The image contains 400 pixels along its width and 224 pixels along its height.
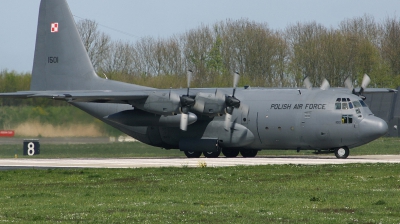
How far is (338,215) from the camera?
14.7m

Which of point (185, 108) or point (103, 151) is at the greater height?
point (185, 108)

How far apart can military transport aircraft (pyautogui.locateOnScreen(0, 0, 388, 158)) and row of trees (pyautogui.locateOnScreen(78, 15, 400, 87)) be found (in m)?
21.2

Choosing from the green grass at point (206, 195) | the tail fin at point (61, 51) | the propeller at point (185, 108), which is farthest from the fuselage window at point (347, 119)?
the tail fin at point (61, 51)

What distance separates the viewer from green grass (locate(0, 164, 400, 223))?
14.5 meters

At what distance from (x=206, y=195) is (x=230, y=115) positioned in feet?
50.5

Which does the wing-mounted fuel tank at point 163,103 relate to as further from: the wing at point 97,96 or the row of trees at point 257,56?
the row of trees at point 257,56

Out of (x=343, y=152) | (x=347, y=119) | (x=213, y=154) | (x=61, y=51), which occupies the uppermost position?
(x=61, y=51)

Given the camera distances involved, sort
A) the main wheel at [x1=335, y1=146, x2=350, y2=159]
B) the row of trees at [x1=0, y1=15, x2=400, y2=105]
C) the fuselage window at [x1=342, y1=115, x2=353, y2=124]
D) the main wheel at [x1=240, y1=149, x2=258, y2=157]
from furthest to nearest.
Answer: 1. the row of trees at [x1=0, y1=15, x2=400, y2=105]
2. the main wheel at [x1=240, y1=149, x2=258, y2=157]
3. the main wheel at [x1=335, y1=146, x2=350, y2=159]
4. the fuselage window at [x1=342, y1=115, x2=353, y2=124]

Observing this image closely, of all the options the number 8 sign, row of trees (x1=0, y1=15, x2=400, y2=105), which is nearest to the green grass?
the number 8 sign

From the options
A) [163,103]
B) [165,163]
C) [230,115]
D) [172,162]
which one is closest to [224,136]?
[230,115]

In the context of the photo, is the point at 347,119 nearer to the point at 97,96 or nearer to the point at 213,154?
the point at 213,154

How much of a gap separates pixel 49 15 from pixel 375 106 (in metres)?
30.2

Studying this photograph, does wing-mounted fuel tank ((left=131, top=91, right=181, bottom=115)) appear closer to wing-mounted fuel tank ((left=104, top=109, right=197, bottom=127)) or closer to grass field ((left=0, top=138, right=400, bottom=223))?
wing-mounted fuel tank ((left=104, top=109, right=197, bottom=127))

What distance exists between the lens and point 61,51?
127 feet
